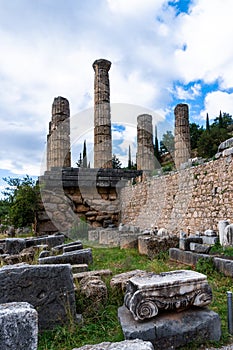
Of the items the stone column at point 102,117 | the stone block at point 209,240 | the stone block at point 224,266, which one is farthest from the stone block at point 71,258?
the stone column at point 102,117

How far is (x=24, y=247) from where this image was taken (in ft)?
26.8

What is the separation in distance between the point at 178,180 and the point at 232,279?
525 centimetres

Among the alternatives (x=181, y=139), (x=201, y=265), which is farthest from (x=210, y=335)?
(x=181, y=139)

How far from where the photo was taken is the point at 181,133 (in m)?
15.2

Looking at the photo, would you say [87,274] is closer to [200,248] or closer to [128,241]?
[200,248]

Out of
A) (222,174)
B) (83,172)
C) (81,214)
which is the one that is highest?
(83,172)

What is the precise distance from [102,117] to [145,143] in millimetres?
2794

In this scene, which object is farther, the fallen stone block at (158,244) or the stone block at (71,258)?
the fallen stone block at (158,244)

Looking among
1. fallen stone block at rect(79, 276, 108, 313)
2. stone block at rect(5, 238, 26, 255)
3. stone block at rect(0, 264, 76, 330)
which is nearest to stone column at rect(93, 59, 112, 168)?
stone block at rect(5, 238, 26, 255)

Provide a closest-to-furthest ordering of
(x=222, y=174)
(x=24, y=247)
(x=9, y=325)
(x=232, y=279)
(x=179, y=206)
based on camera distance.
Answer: (x=9, y=325) < (x=232, y=279) < (x=222, y=174) < (x=24, y=247) < (x=179, y=206)

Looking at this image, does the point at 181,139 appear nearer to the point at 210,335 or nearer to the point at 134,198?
the point at 134,198

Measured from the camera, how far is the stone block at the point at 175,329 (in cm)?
289

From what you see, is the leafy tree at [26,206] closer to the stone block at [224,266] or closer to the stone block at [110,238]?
the stone block at [110,238]

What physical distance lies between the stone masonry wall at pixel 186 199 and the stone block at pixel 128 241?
1.69 metres
